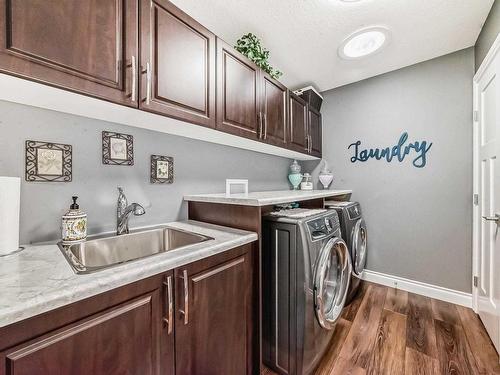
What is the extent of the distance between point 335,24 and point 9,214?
2.22 metres

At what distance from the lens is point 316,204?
2109 mm

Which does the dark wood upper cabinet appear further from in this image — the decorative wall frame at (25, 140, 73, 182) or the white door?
the white door

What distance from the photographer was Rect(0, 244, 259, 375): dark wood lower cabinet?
565mm

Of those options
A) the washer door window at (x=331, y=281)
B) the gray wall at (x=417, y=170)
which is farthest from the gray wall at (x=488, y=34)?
the washer door window at (x=331, y=281)

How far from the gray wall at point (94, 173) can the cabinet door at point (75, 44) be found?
40 cm

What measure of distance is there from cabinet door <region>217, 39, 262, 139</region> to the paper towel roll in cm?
102

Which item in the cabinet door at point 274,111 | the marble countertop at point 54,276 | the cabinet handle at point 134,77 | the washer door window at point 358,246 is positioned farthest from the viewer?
the washer door window at point 358,246

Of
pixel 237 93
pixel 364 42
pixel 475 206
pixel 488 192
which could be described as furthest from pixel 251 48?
pixel 475 206

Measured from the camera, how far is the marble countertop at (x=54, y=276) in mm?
534

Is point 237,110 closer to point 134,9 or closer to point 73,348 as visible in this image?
point 134,9

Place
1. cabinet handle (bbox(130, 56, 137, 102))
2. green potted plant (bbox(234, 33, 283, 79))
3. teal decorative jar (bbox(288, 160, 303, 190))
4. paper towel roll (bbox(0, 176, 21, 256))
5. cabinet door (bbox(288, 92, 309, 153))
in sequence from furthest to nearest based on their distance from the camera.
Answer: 1. teal decorative jar (bbox(288, 160, 303, 190))
2. cabinet door (bbox(288, 92, 309, 153))
3. green potted plant (bbox(234, 33, 283, 79))
4. cabinet handle (bbox(130, 56, 137, 102))
5. paper towel roll (bbox(0, 176, 21, 256))

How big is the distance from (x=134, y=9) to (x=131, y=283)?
3.93 feet

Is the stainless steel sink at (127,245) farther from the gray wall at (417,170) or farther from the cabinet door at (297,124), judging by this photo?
the gray wall at (417,170)

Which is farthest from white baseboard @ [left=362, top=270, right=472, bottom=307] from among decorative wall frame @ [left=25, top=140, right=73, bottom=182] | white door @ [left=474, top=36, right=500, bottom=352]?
decorative wall frame @ [left=25, top=140, right=73, bottom=182]
